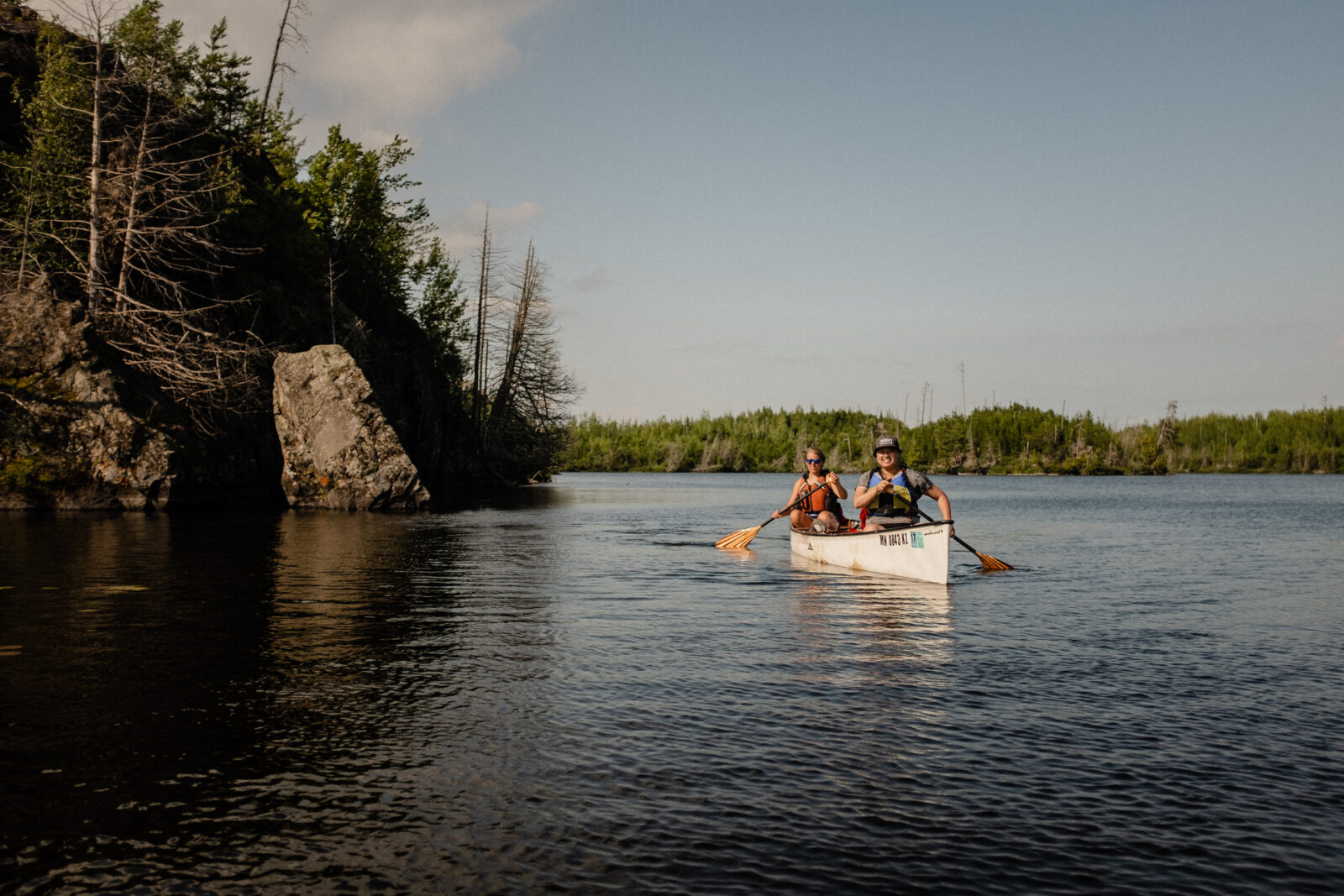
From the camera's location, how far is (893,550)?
16.7 m

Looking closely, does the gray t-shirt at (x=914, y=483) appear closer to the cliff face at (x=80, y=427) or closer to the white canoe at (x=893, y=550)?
the white canoe at (x=893, y=550)

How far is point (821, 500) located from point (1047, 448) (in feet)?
530

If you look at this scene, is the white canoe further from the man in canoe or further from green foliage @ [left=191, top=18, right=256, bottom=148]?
green foliage @ [left=191, top=18, right=256, bottom=148]

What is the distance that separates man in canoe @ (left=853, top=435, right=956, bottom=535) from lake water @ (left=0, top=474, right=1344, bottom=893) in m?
1.82

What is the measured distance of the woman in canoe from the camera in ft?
64.9

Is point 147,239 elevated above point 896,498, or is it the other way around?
point 147,239

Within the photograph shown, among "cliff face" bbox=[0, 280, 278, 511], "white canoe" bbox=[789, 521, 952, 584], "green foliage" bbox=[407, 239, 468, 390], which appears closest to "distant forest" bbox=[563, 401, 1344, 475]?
"green foliage" bbox=[407, 239, 468, 390]

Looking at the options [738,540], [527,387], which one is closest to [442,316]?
[527,387]

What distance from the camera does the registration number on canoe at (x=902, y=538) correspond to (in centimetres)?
1569

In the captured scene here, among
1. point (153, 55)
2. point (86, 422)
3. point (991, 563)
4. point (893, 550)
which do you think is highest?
point (153, 55)

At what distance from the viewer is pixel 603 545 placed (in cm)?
2325

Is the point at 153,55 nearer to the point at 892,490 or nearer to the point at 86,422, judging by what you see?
the point at 86,422

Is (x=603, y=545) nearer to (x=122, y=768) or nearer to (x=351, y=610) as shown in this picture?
(x=351, y=610)

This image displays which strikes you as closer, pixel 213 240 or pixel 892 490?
pixel 892 490
